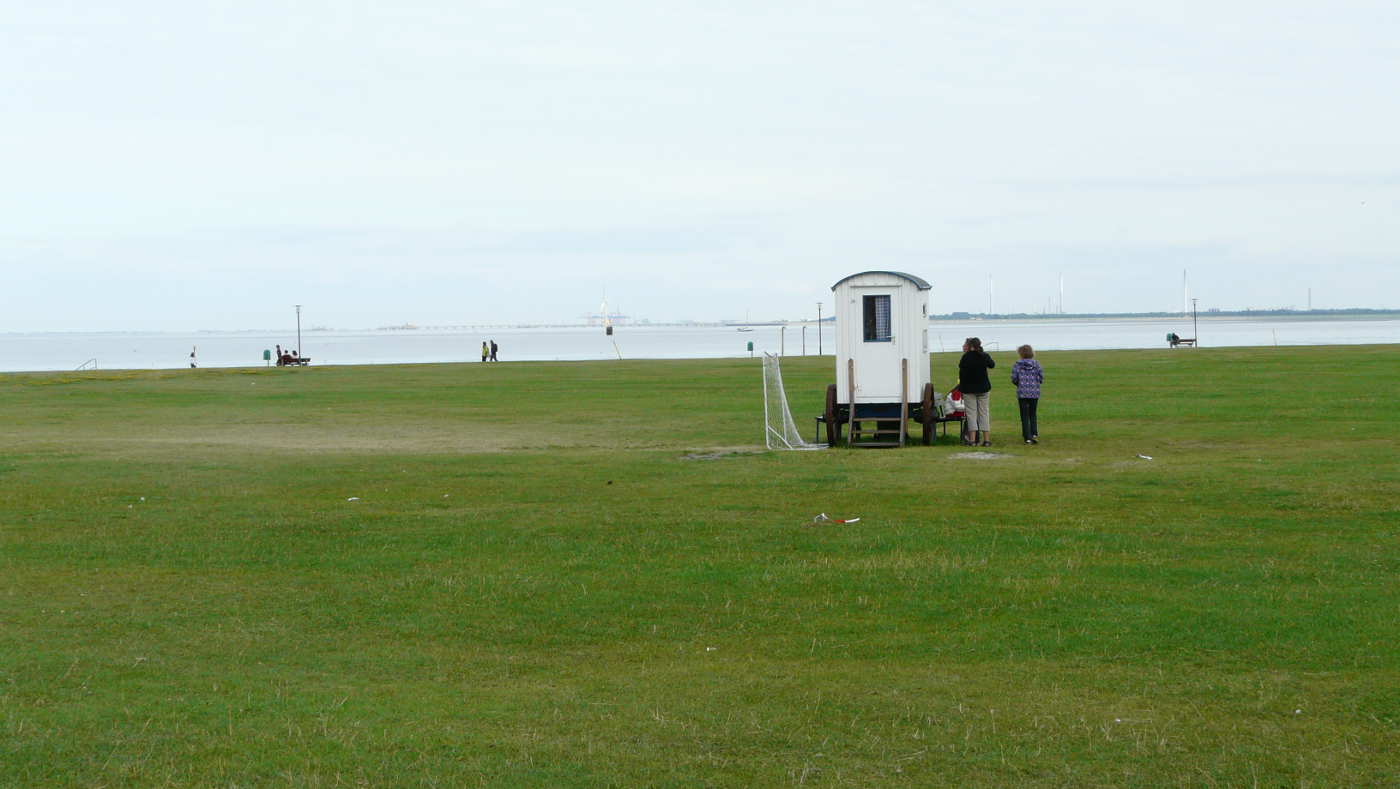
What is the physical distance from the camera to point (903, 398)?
26.3 metres

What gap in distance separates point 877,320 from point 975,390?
7.78 feet

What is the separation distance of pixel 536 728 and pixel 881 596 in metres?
4.33

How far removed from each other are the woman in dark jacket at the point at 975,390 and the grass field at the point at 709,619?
5.81 ft

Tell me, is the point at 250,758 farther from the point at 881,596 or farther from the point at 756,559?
the point at 756,559

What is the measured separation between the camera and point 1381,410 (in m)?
30.7

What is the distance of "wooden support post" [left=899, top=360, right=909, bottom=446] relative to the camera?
26031mm

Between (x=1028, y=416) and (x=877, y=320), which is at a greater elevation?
(x=877, y=320)

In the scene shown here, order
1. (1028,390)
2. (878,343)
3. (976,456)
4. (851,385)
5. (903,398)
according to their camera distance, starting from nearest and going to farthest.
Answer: (976,456)
(1028,390)
(903,398)
(878,343)
(851,385)

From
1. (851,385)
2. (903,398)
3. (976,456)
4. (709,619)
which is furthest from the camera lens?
(851,385)

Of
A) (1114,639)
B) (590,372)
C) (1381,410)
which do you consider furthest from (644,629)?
(590,372)

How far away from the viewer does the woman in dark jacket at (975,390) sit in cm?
2539

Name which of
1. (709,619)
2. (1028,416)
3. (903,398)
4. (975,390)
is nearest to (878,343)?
(903,398)

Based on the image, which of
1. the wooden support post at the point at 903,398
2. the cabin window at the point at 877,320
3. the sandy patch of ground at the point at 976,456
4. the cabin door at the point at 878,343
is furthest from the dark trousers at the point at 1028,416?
the cabin window at the point at 877,320

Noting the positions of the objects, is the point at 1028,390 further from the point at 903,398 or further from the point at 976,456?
the point at 976,456
